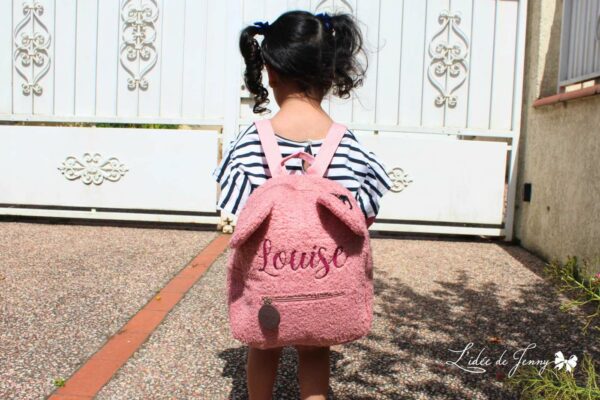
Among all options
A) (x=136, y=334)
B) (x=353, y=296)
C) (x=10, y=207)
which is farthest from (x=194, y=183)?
(x=353, y=296)

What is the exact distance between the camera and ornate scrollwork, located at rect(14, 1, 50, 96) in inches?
229

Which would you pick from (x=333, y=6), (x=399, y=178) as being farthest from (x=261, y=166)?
(x=333, y=6)

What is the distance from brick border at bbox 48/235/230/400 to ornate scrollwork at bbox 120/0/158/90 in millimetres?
2216

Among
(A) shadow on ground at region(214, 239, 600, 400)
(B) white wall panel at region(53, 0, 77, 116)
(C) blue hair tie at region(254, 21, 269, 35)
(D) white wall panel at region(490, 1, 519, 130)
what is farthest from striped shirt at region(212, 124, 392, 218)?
(B) white wall panel at region(53, 0, 77, 116)

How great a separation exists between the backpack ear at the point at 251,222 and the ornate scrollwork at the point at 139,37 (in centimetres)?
439

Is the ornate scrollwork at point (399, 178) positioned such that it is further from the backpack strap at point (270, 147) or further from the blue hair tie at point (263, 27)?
the backpack strap at point (270, 147)

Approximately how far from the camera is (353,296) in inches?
68.0

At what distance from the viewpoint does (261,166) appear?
1.96 m

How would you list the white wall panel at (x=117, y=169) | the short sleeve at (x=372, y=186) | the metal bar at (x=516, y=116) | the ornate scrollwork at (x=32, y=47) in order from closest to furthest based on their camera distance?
the short sleeve at (x=372, y=186)
the metal bar at (x=516, y=116)
the white wall panel at (x=117, y=169)
the ornate scrollwork at (x=32, y=47)

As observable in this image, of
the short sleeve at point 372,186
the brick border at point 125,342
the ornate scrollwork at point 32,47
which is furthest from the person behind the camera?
the ornate scrollwork at point 32,47

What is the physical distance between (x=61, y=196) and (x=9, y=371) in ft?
11.6

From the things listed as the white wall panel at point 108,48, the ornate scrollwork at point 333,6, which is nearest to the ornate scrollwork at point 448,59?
the ornate scrollwork at point 333,6

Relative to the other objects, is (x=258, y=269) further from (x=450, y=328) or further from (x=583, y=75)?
(x=583, y=75)

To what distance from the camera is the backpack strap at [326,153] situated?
1.88 metres
